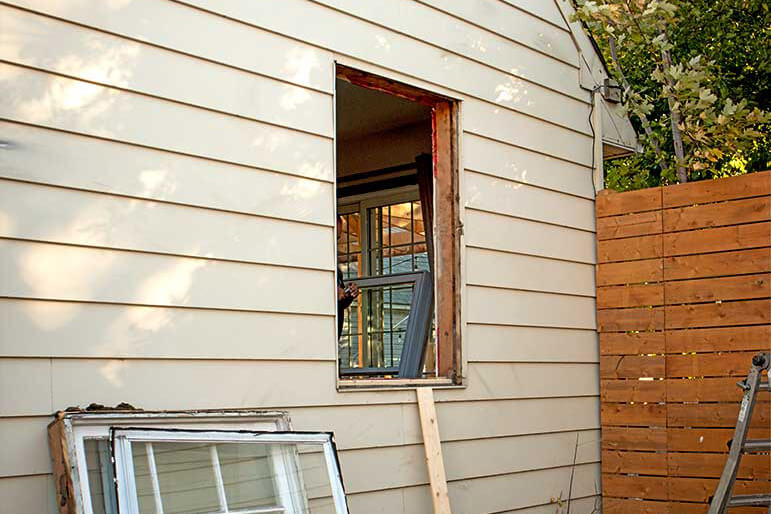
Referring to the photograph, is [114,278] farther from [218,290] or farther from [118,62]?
Result: [118,62]

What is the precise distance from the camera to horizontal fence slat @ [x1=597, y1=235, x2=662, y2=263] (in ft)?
17.4

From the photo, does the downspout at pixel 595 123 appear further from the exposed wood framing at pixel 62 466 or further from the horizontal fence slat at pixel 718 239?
the exposed wood framing at pixel 62 466

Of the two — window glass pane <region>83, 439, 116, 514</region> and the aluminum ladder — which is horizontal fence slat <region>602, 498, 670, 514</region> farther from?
window glass pane <region>83, 439, 116, 514</region>

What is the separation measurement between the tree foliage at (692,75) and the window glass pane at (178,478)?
3334 mm

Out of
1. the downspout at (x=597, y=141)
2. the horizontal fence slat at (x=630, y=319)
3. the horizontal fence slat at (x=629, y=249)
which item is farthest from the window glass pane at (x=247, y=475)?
the downspout at (x=597, y=141)

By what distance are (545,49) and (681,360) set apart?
6.11 feet

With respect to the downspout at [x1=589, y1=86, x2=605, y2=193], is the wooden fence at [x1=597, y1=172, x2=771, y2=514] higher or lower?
lower

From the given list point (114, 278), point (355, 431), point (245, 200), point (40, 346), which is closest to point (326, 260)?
point (245, 200)

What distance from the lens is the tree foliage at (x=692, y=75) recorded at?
5230 mm

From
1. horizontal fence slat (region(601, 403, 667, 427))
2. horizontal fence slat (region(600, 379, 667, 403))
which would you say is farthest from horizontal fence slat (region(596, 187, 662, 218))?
horizontal fence slat (region(601, 403, 667, 427))

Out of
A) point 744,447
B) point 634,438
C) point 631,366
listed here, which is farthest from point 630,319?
point 744,447

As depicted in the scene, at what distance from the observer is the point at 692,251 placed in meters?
5.12

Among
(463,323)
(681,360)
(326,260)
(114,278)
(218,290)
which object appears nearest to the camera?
(114,278)

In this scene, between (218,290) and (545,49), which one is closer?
(218,290)
